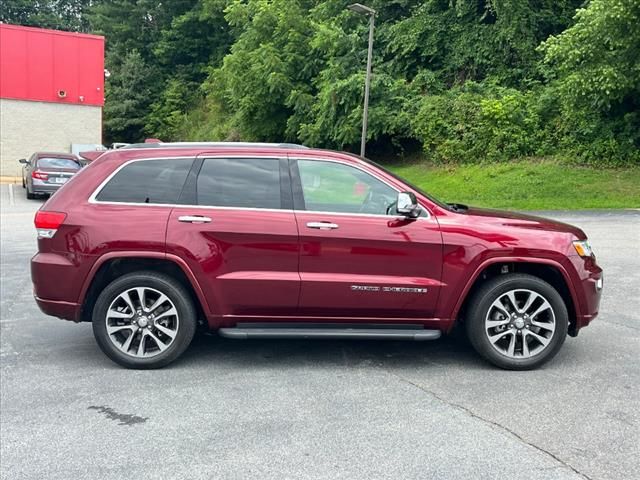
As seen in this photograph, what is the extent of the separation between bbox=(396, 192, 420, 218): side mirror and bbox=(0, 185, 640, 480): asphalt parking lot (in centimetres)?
129

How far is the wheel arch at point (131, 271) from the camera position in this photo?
4984 millimetres

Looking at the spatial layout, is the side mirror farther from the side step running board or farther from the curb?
Answer: the curb

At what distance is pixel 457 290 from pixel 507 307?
1.49 feet

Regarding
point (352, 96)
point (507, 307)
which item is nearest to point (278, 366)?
point (507, 307)

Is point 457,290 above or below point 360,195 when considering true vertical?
below

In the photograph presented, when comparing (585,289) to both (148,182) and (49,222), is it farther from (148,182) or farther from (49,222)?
(49,222)

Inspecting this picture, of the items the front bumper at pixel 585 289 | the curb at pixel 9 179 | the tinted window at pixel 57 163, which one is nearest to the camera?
the front bumper at pixel 585 289

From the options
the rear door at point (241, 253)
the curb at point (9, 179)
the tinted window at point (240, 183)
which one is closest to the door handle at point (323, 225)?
the rear door at point (241, 253)

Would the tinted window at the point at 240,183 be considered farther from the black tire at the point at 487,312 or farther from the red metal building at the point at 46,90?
the red metal building at the point at 46,90

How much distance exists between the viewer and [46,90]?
33125 millimetres

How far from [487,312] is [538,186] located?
16080mm

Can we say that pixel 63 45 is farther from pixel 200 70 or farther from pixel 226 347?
pixel 226 347

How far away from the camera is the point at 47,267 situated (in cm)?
505

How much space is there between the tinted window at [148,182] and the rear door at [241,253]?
0.68 feet
